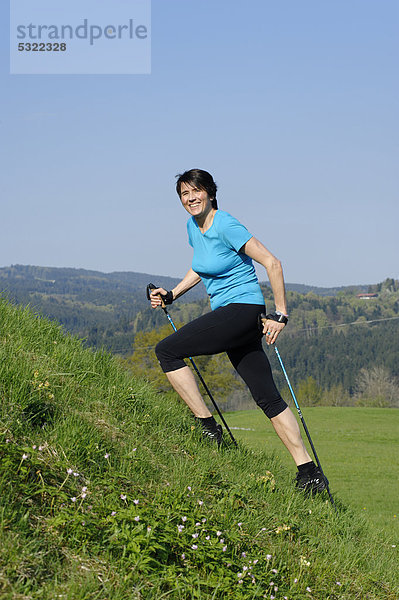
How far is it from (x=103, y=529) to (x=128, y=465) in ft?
2.59

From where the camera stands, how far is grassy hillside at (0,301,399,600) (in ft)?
11.2

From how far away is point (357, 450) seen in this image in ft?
98.0

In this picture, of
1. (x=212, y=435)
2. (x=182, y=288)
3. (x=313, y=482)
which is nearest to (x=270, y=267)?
(x=182, y=288)

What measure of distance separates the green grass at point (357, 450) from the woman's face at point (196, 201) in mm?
3605

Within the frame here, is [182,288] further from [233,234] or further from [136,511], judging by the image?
[136,511]

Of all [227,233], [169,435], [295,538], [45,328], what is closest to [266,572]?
[295,538]

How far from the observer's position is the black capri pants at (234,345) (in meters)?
5.33

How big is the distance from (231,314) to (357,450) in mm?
26392

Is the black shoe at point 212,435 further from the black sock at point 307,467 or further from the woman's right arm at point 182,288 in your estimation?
the woman's right arm at point 182,288

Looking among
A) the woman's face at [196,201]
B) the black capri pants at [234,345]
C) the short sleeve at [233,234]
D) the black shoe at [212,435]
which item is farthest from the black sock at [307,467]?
the woman's face at [196,201]

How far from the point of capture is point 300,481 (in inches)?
221

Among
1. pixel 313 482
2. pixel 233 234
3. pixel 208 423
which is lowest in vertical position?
pixel 313 482

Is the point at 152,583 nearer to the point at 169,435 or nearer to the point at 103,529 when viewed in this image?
the point at 103,529

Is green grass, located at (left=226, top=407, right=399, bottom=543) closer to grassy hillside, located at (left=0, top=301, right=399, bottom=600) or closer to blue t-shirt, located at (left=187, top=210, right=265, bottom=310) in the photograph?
grassy hillside, located at (left=0, top=301, right=399, bottom=600)
